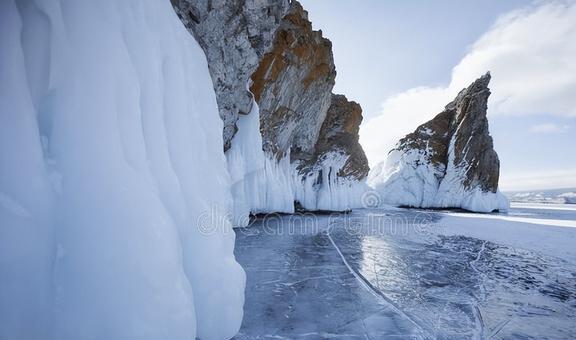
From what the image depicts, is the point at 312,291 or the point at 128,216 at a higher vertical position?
the point at 128,216

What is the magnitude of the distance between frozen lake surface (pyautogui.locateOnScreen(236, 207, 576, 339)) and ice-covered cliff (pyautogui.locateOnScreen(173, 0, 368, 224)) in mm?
5883

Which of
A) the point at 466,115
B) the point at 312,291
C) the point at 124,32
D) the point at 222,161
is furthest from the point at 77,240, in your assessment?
the point at 466,115

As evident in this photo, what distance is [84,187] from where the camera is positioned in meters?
2.07

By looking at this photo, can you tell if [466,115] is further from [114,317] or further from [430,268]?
[114,317]

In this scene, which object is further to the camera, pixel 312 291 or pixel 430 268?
pixel 430 268

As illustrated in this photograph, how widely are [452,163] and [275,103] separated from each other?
1173 inches

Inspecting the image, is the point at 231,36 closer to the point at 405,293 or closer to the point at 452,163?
the point at 405,293

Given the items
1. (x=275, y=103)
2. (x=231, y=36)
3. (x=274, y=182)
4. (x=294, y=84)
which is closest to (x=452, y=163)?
(x=294, y=84)

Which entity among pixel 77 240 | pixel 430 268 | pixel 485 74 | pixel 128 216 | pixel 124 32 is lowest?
pixel 430 268

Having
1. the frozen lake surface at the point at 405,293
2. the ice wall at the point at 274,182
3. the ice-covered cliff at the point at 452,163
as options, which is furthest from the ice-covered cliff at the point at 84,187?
the ice-covered cliff at the point at 452,163

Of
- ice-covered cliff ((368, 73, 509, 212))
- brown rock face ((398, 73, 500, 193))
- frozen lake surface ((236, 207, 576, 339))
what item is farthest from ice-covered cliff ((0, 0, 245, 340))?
brown rock face ((398, 73, 500, 193))

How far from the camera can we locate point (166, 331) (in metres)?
2.10

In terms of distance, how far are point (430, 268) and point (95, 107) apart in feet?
21.4

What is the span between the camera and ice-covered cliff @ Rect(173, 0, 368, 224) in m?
9.03
